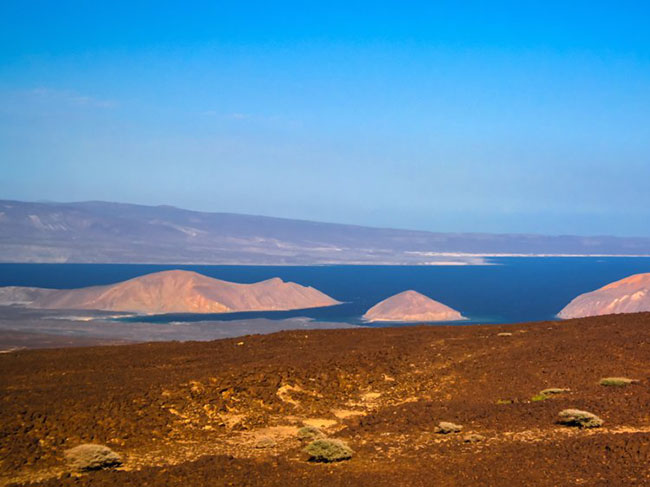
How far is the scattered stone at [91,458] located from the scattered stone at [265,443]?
96.0 inches

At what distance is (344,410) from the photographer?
54.7 feet

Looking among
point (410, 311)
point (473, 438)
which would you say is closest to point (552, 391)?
point (473, 438)

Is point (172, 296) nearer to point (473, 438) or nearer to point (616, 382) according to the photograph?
point (616, 382)

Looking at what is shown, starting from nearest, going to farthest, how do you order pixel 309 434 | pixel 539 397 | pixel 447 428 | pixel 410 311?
pixel 309 434
pixel 447 428
pixel 539 397
pixel 410 311

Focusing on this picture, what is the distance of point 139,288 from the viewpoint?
75.5 m

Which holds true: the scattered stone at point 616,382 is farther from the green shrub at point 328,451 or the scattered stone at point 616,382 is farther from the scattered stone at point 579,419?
the green shrub at point 328,451

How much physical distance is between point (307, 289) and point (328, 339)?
58.5m

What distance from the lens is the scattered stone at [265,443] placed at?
44.7 feet

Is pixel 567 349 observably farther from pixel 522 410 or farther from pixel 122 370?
pixel 122 370

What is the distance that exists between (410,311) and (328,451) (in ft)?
182

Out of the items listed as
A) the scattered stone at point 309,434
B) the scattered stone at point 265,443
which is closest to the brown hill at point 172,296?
the scattered stone at point 265,443

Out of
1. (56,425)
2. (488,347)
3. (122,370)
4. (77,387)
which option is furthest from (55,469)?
(488,347)

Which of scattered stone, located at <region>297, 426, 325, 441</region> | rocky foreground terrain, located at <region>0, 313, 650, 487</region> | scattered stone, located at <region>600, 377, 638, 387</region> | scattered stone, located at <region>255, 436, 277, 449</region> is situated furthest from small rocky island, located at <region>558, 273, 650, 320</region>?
scattered stone, located at <region>255, 436, 277, 449</region>

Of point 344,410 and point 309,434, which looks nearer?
point 309,434
